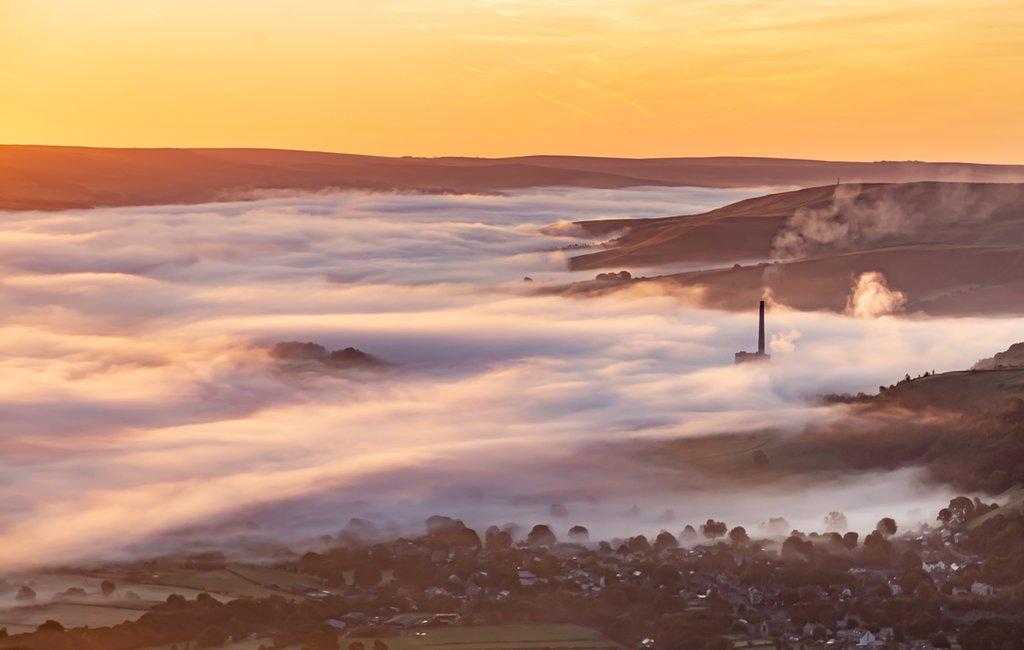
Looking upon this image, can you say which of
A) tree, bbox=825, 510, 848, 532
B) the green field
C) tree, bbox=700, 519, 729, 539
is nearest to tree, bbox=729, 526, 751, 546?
tree, bbox=700, 519, 729, 539

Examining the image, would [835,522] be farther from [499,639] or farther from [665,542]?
[499,639]

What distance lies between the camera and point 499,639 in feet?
291

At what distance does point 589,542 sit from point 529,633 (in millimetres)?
26955

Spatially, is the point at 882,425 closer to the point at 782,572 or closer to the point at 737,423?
the point at 737,423

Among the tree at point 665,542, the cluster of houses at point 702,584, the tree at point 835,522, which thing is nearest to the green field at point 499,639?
the cluster of houses at point 702,584

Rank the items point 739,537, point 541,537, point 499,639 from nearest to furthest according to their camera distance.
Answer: point 499,639
point 739,537
point 541,537

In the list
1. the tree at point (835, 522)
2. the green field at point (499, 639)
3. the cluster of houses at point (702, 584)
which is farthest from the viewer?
the tree at point (835, 522)

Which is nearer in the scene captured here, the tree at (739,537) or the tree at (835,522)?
the tree at (739,537)

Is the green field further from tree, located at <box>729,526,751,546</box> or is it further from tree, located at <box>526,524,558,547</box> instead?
tree, located at <box>526,524,558,547</box>

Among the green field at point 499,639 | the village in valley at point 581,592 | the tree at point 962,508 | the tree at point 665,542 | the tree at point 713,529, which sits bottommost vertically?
the green field at point 499,639

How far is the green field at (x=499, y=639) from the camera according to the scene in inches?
3433

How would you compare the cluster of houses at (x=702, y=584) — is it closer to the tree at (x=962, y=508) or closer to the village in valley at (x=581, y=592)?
the village in valley at (x=581, y=592)

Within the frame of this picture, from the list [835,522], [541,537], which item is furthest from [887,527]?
[541,537]

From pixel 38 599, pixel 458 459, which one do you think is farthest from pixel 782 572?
pixel 458 459
